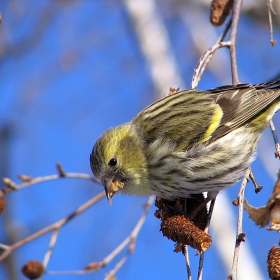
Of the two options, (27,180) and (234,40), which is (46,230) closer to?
(27,180)

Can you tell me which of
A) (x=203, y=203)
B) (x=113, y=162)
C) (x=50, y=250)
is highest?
(x=113, y=162)

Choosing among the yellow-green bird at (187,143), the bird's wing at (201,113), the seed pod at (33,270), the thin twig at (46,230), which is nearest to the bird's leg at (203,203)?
the yellow-green bird at (187,143)

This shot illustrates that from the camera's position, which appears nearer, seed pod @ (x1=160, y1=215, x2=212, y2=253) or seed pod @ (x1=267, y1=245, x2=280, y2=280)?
seed pod @ (x1=267, y1=245, x2=280, y2=280)

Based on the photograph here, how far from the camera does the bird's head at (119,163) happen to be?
3518mm

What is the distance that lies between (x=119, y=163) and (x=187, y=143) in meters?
0.45

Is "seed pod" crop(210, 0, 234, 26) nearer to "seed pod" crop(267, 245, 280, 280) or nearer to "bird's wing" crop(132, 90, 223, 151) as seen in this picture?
"bird's wing" crop(132, 90, 223, 151)

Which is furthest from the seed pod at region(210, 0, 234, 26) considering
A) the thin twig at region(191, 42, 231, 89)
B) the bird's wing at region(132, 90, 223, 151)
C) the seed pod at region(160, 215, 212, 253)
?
the seed pod at region(160, 215, 212, 253)

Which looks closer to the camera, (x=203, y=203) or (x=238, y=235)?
(x=238, y=235)

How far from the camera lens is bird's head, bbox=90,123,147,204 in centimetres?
352

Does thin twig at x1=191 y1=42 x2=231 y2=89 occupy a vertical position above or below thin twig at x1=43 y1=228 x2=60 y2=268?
above

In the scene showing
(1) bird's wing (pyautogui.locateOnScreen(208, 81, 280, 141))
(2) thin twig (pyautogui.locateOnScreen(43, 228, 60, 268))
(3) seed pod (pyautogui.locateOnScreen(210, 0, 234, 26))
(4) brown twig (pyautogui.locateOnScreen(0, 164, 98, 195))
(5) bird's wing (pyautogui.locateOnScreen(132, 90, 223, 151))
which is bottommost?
(2) thin twig (pyautogui.locateOnScreen(43, 228, 60, 268))

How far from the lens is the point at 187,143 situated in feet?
11.7

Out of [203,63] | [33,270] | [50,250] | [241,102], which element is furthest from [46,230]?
[241,102]

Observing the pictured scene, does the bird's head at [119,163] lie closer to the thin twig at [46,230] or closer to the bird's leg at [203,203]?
the thin twig at [46,230]
